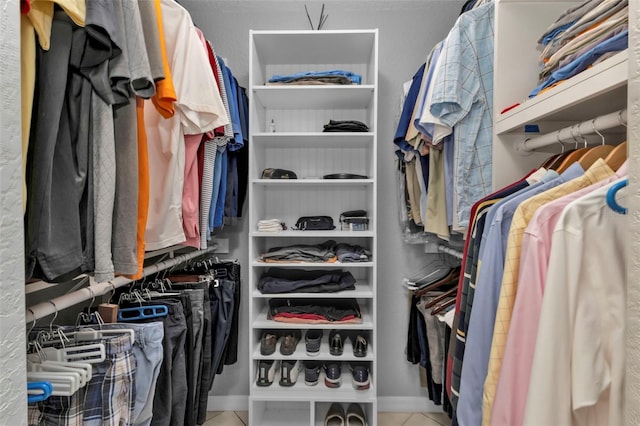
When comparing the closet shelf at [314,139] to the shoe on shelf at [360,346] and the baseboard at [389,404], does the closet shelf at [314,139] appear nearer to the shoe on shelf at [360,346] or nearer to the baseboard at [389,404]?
the shoe on shelf at [360,346]

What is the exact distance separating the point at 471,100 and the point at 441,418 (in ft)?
5.99

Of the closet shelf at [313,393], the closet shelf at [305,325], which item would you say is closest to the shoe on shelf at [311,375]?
the closet shelf at [313,393]

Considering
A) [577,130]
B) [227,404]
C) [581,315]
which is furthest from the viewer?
[227,404]

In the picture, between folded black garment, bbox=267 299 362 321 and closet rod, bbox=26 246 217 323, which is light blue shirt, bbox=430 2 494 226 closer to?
folded black garment, bbox=267 299 362 321

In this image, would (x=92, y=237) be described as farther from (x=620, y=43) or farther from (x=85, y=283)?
(x=620, y=43)

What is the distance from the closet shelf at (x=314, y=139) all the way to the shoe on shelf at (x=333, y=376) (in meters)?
1.21

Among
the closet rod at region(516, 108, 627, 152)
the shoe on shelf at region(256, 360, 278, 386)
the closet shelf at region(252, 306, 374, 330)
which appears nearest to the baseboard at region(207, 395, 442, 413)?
the shoe on shelf at region(256, 360, 278, 386)

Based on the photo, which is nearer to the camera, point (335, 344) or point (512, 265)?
point (512, 265)

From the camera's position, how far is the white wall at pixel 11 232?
48 cm

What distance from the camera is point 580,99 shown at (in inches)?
29.8

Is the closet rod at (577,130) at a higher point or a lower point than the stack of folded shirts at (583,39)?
lower

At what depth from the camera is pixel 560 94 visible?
827mm

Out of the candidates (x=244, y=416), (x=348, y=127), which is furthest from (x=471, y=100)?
(x=244, y=416)

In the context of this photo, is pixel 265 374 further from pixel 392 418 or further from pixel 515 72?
pixel 515 72
